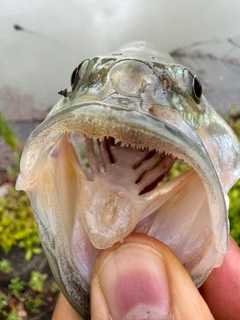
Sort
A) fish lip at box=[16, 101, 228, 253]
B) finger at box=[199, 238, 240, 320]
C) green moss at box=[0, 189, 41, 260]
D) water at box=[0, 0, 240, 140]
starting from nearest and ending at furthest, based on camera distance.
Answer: fish lip at box=[16, 101, 228, 253] < finger at box=[199, 238, 240, 320] < green moss at box=[0, 189, 41, 260] < water at box=[0, 0, 240, 140]

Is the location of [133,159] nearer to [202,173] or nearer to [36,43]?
[202,173]

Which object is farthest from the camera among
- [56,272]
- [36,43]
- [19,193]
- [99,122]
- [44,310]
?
[36,43]

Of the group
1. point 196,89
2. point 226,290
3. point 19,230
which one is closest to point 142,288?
point 196,89

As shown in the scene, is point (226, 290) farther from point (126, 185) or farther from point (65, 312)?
point (126, 185)

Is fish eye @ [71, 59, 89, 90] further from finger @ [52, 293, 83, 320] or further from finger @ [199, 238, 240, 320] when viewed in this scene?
finger @ [199, 238, 240, 320]

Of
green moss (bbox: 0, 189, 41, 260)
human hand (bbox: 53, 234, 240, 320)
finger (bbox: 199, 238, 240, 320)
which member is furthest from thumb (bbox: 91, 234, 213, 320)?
green moss (bbox: 0, 189, 41, 260)

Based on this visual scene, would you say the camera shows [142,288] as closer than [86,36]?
Yes

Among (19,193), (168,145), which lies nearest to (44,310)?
(19,193)
